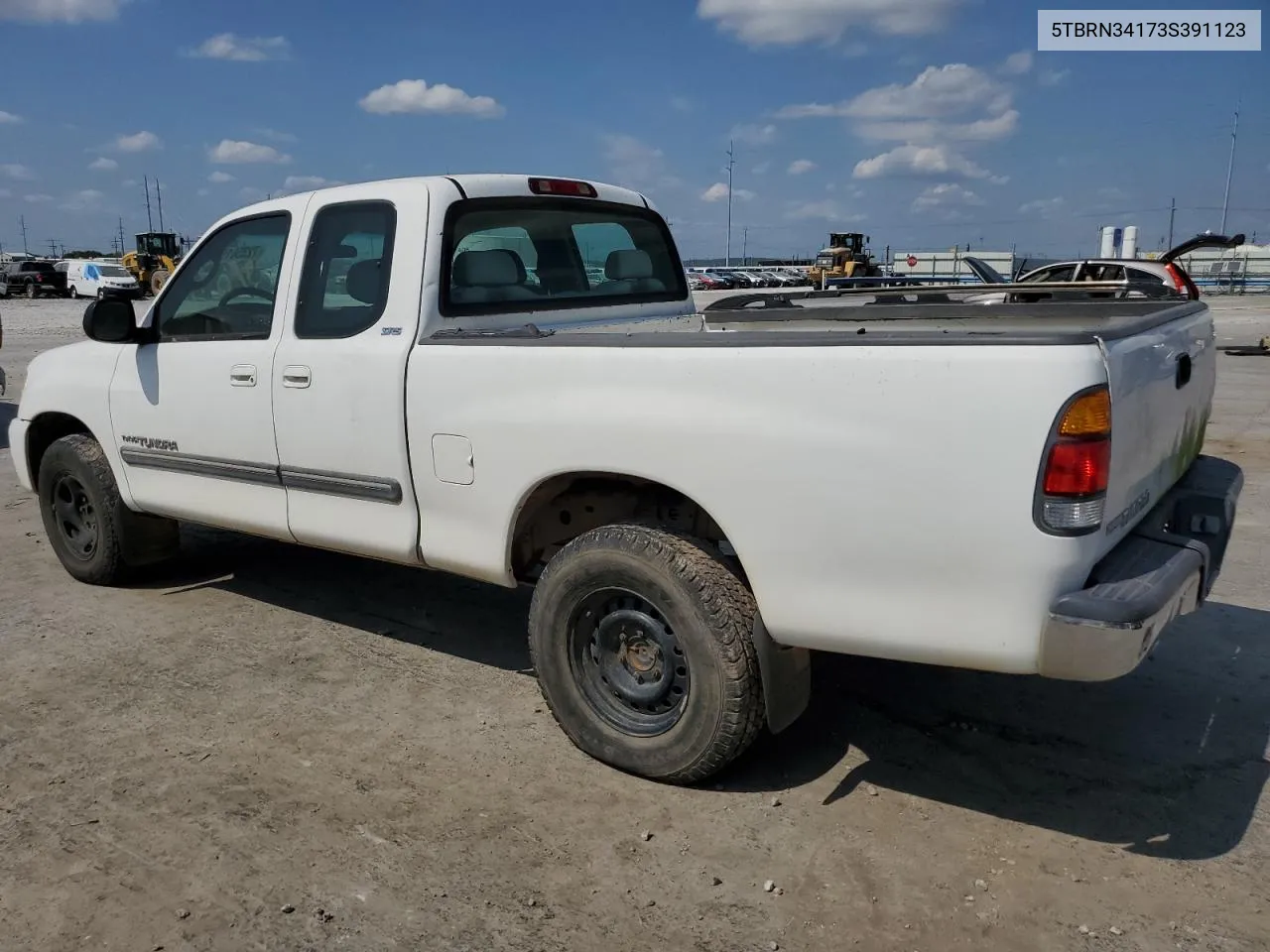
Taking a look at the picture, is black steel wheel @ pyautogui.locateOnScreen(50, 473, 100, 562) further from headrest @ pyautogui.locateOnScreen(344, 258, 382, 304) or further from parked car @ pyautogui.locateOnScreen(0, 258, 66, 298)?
parked car @ pyautogui.locateOnScreen(0, 258, 66, 298)

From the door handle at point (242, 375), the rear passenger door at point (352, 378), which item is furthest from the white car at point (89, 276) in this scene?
the rear passenger door at point (352, 378)

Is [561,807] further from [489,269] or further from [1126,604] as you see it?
[489,269]

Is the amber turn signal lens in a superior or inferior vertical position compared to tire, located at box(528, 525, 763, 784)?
superior

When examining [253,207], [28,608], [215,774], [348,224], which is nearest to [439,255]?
[348,224]

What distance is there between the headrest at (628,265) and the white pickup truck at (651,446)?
2 cm

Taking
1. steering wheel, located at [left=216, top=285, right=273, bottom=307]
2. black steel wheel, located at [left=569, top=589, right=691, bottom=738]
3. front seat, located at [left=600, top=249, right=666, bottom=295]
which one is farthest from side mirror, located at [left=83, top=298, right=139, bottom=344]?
black steel wheel, located at [left=569, top=589, right=691, bottom=738]

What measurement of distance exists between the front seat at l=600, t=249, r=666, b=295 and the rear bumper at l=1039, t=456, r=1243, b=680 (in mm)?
2535

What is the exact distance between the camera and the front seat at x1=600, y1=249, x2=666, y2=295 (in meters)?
4.88

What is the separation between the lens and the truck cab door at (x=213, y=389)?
14.3ft

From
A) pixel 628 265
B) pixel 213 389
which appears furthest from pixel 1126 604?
pixel 213 389

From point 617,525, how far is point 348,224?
178 cm

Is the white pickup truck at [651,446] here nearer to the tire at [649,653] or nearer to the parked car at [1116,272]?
the tire at [649,653]

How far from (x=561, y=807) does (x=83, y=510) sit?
3623mm

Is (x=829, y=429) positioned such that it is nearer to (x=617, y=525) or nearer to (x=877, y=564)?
(x=877, y=564)
